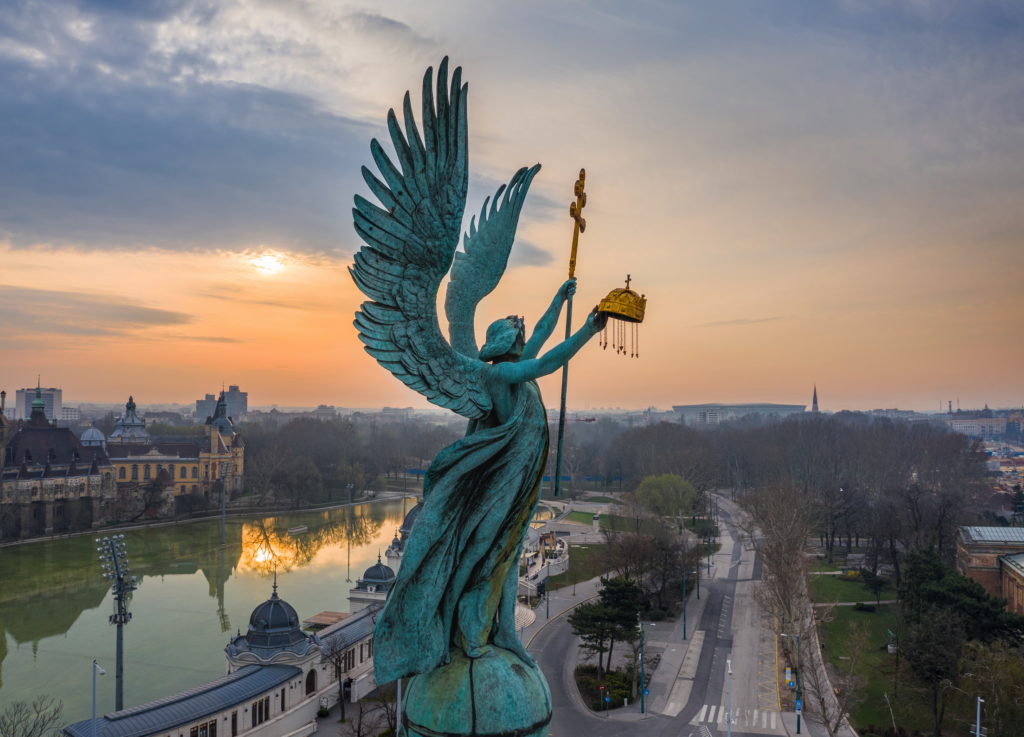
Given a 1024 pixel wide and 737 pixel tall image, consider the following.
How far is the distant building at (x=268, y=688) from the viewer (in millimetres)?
20297

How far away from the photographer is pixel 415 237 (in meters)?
7.98

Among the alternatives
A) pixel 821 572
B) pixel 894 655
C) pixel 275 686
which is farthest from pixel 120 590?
pixel 821 572

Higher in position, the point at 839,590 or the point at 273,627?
the point at 273,627

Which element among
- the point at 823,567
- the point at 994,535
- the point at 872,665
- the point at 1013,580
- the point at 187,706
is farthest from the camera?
the point at 823,567

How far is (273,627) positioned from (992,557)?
118 ft

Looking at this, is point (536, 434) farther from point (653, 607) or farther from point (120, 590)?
point (653, 607)

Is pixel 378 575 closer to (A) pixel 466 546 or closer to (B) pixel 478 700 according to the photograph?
(A) pixel 466 546

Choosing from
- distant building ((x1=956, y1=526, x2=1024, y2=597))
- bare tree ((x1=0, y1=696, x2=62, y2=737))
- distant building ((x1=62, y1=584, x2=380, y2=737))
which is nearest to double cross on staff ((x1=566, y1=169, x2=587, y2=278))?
distant building ((x1=62, y1=584, x2=380, y2=737))

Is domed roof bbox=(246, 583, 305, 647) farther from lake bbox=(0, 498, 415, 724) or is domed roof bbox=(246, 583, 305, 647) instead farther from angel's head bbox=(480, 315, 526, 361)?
angel's head bbox=(480, 315, 526, 361)

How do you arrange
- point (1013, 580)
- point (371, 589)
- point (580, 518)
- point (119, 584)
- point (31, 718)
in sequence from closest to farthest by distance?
point (119, 584) → point (31, 718) → point (371, 589) → point (1013, 580) → point (580, 518)

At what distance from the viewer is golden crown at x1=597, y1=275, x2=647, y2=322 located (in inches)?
300

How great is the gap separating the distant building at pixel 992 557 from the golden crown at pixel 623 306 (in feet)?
132

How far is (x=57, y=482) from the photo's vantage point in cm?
6494

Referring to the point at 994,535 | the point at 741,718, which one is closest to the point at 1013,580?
the point at 994,535
